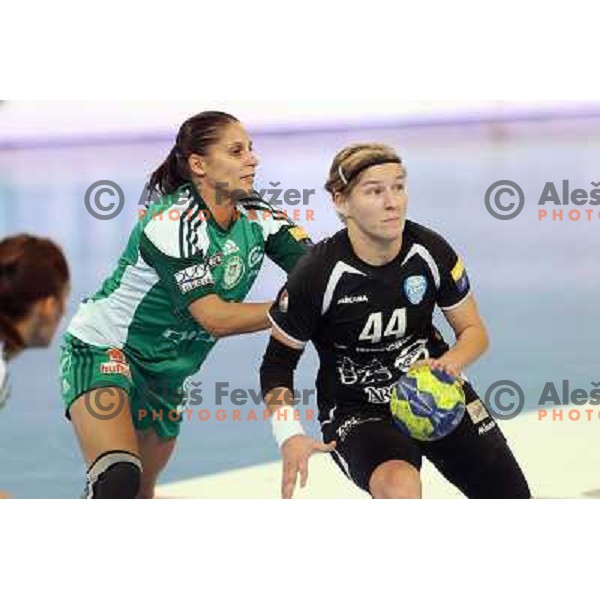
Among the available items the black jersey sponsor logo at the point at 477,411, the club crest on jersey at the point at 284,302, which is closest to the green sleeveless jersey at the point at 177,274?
the club crest on jersey at the point at 284,302

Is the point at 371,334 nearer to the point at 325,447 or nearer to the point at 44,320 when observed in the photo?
the point at 325,447

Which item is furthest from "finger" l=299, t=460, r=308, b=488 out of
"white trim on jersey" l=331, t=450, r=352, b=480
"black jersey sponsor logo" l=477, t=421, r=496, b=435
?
"black jersey sponsor logo" l=477, t=421, r=496, b=435

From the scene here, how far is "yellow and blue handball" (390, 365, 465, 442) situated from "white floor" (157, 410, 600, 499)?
333mm

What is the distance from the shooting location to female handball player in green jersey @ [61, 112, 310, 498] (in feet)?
17.0

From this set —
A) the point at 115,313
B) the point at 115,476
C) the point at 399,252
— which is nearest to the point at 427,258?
the point at 399,252

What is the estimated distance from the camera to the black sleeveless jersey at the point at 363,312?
16.5 ft

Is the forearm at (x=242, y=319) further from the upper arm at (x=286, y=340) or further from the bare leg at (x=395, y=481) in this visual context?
the bare leg at (x=395, y=481)

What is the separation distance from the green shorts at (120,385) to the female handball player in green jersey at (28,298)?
1.72 feet

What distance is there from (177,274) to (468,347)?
39.6 inches

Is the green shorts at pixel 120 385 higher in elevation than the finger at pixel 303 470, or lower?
higher

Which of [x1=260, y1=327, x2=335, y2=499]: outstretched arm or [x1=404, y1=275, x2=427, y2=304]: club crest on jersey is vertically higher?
[x1=404, y1=275, x2=427, y2=304]: club crest on jersey

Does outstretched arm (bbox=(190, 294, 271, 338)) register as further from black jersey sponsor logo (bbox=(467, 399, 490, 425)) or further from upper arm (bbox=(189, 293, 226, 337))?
black jersey sponsor logo (bbox=(467, 399, 490, 425))

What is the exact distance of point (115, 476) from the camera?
5.04 meters

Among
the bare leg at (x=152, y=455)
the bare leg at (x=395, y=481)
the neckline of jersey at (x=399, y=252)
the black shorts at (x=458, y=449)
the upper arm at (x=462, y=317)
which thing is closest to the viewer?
the bare leg at (x=395, y=481)
